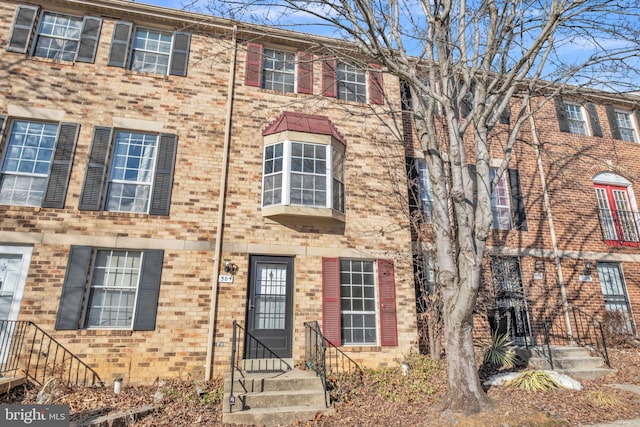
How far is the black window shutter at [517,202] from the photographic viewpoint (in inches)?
423

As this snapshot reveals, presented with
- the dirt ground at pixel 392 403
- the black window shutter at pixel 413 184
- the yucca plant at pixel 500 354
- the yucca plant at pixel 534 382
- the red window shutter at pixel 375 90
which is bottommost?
the dirt ground at pixel 392 403

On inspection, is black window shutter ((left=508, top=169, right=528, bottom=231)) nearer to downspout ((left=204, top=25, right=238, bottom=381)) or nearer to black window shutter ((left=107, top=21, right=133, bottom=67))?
downspout ((left=204, top=25, right=238, bottom=381))

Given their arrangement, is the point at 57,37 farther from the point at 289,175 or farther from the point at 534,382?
the point at 534,382

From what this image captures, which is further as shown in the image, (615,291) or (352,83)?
(615,291)

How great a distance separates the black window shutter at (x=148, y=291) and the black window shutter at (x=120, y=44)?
484cm

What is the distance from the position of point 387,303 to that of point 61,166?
310 inches

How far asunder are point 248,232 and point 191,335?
2.46 m

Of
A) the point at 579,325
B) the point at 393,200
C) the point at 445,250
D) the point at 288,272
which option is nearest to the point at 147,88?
the point at 288,272

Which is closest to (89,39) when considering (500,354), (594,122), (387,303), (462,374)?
(387,303)

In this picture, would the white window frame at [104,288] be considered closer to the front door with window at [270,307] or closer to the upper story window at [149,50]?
the front door with window at [270,307]

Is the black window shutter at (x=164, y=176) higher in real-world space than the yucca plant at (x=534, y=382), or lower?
higher

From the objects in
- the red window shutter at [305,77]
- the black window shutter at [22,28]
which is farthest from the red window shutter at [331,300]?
the black window shutter at [22,28]

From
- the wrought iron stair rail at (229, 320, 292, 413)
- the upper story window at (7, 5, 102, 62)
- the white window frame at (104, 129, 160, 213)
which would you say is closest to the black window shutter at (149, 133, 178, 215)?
the white window frame at (104, 129, 160, 213)

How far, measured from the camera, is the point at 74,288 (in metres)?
7.18
